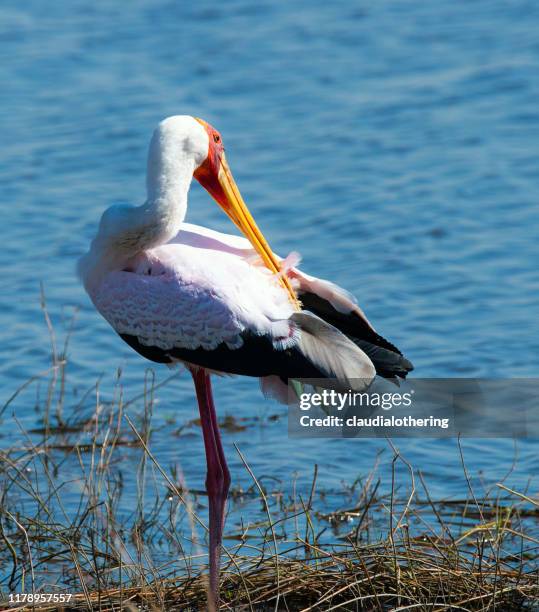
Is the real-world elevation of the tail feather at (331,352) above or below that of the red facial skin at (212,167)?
below

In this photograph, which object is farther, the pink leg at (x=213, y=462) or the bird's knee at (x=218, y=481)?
the bird's knee at (x=218, y=481)

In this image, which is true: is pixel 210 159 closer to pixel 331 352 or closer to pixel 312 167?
pixel 331 352

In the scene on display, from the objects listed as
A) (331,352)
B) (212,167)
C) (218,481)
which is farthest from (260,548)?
(212,167)

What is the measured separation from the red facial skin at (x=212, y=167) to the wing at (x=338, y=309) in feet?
0.65

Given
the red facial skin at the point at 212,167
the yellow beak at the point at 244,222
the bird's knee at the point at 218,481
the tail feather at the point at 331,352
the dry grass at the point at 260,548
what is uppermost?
the red facial skin at the point at 212,167

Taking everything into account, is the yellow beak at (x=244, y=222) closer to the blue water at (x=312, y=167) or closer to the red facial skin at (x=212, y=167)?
the red facial skin at (x=212, y=167)

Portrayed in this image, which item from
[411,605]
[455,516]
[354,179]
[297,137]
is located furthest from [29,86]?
[411,605]

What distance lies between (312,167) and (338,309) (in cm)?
614

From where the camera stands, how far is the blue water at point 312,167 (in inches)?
366

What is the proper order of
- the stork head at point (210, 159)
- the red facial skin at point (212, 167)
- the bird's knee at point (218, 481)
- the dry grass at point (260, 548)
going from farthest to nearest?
the bird's knee at point (218, 481) → the red facial skin at point (212, 167) → the stork head at point (210, 159) → the dry grass at point (260, 548)

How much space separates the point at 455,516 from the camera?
7.44 metres

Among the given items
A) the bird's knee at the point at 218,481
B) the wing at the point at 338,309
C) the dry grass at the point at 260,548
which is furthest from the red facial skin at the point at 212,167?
the bird's knee at the point at 218,481

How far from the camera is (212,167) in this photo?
251 inches

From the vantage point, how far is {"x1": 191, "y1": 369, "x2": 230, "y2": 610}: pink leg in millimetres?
6590
